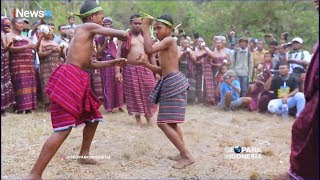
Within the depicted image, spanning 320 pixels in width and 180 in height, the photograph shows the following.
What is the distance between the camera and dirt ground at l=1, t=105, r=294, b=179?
14.0ft

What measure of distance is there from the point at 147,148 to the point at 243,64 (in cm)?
401

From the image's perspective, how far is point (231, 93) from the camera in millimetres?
8398

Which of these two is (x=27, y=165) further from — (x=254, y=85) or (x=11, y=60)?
(x=254, y=85)

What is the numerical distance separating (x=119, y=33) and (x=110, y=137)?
6.75 feet

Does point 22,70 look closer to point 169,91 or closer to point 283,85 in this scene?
point 169,91

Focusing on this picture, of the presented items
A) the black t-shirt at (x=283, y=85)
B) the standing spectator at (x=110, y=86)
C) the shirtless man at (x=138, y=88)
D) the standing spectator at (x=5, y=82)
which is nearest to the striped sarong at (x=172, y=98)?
the shirtless man at (x=138, y=88)

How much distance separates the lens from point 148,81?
21.2 feet

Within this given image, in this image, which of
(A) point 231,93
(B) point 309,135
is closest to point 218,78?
(A) point 231,93

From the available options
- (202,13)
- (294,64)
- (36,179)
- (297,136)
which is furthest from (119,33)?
(202,13)

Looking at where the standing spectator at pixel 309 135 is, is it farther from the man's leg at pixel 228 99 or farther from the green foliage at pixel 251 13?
the green foliage at pixel 251 13

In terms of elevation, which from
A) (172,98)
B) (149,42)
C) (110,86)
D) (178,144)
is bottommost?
(178,144)

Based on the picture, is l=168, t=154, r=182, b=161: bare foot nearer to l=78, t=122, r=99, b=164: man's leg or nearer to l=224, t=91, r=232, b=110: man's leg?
l=78, t=122, r=99, b=164: man's leg

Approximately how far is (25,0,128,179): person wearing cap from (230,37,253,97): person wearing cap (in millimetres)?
4788

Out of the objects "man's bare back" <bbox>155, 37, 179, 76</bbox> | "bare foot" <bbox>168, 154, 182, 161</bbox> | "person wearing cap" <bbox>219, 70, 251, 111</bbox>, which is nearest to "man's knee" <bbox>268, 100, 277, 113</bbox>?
"person wearing cap" <bbox>219, 70, 251, 111</bbox>
